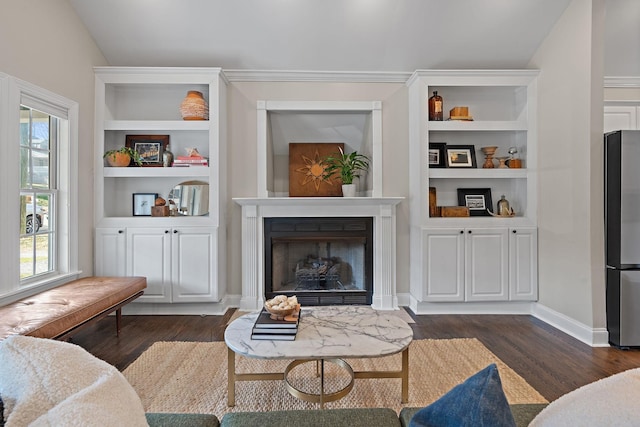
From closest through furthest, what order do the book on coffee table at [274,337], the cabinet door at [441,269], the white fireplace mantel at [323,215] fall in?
the book on coffee table at [274,337] → the cabinet door at [441,269] → the white fireplace mantel at [323,215]

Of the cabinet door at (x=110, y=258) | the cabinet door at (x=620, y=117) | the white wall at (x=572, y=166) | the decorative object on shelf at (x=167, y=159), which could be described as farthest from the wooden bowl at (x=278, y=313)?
the cabinet door at (x=620, y=117)

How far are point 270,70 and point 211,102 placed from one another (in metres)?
0.72

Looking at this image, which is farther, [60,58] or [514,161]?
[514,161]

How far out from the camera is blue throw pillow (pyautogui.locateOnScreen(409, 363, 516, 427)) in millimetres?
660

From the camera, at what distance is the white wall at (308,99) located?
3840 millimetres

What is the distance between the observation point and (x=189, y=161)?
141 inches

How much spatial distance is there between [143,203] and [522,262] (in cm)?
400

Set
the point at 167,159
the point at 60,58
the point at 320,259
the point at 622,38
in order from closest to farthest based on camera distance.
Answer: the point at 60,58, the point at 622,38, the point at 167,159, the point at 320,259

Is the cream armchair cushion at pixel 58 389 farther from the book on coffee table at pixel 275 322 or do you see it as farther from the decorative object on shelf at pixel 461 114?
the decorative object on shelf at pixel 461 114

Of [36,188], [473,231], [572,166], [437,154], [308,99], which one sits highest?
[308,99]

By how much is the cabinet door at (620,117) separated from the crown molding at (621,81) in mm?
231

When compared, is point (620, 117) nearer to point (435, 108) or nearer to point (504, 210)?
point (504, 210)

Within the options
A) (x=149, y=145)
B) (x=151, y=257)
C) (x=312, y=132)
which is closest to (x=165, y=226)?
(x=151, y=257)

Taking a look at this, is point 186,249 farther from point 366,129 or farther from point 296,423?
point 296,423
